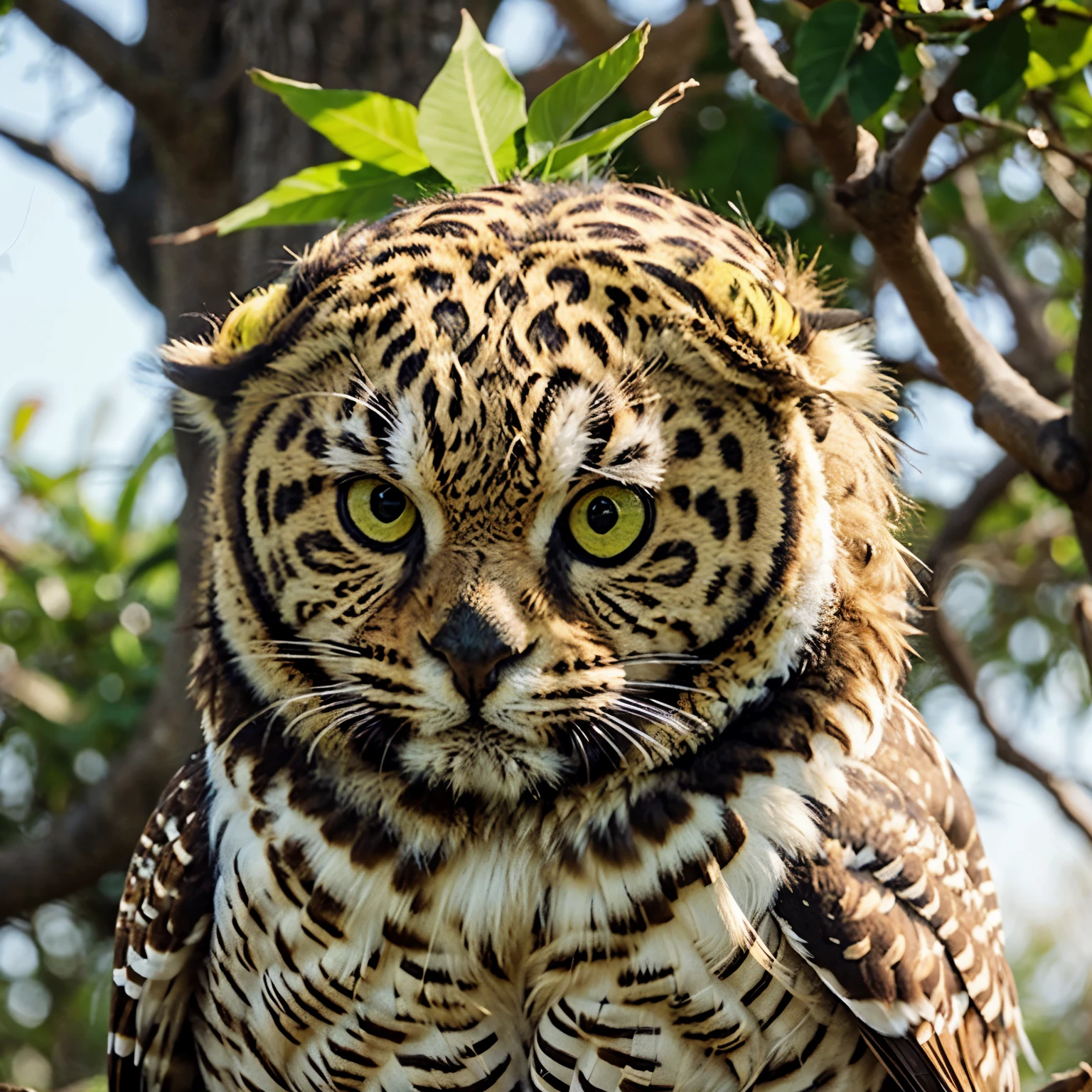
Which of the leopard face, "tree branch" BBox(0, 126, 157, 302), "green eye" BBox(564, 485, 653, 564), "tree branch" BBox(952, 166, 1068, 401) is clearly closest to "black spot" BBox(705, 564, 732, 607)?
the leopard face

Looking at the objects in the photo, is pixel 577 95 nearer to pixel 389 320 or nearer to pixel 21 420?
pixel 389 320

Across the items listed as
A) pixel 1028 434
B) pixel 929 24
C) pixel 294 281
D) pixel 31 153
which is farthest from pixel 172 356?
pixel 31 153

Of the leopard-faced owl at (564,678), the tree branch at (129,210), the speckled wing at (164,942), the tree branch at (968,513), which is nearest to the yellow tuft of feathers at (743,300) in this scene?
the leopard-faced owl at (564,678)

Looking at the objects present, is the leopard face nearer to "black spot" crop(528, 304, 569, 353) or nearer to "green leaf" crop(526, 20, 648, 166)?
"black spot" crop(528, 304, 569, 353)

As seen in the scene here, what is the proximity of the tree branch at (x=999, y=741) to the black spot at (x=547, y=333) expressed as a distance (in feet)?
5.49

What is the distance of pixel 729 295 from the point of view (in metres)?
1.58

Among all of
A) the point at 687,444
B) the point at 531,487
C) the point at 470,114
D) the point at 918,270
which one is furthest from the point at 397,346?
the point at 918,270

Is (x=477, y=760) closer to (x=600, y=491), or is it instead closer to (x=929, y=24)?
(x=600, y=491)

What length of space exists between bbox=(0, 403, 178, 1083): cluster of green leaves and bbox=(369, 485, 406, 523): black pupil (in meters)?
2.38

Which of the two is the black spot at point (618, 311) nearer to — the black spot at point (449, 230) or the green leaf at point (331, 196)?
the black spot at point (449, 230)

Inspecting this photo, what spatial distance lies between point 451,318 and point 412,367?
0.07 m

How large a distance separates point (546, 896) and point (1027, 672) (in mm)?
3213

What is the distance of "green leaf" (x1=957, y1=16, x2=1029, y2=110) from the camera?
167 cm

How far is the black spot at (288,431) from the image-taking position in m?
1.63
